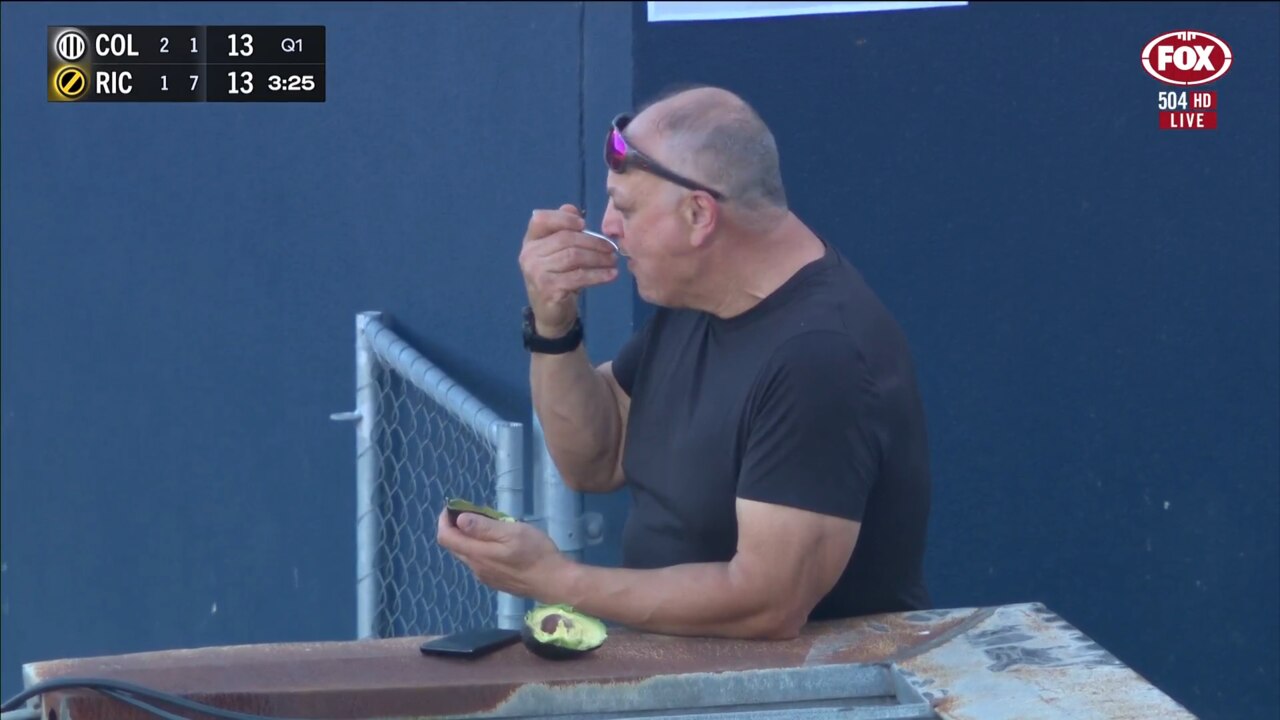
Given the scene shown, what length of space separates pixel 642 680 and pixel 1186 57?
220cm

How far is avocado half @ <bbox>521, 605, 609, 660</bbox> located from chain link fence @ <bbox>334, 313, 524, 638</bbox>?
5.06ft

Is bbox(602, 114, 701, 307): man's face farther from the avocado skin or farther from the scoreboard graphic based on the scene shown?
Result: the scoreboard graphic

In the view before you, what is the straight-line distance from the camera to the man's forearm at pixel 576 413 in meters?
2.99

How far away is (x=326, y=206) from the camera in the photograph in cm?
421

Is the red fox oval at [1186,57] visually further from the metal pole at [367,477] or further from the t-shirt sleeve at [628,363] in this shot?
the metal pole at [367,477]

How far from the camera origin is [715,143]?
2.64 meters

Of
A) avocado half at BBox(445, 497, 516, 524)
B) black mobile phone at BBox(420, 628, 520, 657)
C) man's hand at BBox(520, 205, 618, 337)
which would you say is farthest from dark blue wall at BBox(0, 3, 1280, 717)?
black mobile phone at BBox(420, 628, 520, 657)

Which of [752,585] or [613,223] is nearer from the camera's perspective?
[752,585]

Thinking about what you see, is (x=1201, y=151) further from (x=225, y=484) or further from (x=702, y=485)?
(x=225, y=484)

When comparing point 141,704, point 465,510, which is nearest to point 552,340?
point 465,510

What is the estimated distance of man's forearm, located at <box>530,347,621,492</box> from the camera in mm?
2986

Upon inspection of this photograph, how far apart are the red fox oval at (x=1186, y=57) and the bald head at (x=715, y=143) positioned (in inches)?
50.6

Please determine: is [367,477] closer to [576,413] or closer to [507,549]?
[576,413]

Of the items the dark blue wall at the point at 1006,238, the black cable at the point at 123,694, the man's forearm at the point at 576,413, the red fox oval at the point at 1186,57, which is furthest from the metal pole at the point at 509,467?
the red fox oval at the point at 1186,57
